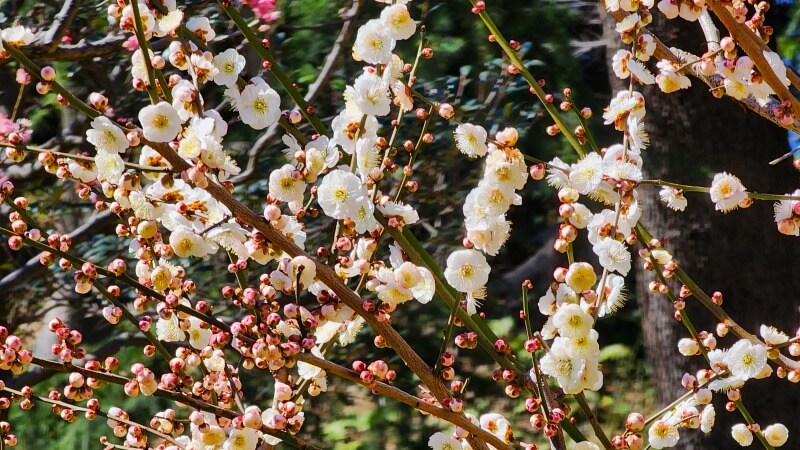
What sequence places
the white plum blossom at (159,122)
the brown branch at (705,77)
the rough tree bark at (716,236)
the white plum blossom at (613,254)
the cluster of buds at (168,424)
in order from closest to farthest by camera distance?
1. the white plum blossom at (159,122)
2. the white plum blossom at (613,254)
3. the cluster of buds at (168,424)
4. the brown branch at (705,77)
5. the rough tree bark at (716,236)

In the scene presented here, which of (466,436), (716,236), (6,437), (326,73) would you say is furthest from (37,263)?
(716,236)

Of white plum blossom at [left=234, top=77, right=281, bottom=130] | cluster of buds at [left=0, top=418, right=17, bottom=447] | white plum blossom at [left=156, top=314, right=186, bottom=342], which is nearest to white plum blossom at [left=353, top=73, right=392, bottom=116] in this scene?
white plum blossom at [left=234, top=77, right=281, bottom=130]

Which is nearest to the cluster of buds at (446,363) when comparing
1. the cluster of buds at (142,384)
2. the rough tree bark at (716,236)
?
the cluster of buds at (142,384)

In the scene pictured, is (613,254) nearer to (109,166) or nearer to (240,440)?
(240,440)

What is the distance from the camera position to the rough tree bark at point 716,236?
3.24m

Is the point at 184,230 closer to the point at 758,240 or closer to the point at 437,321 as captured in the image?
the point at 437,321

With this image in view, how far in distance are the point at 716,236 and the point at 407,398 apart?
2.39 m

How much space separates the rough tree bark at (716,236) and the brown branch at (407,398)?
217 centimetres

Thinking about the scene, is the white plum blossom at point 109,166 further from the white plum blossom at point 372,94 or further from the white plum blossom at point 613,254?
the white plum blossom at point 613,254

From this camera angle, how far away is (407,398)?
1138mm

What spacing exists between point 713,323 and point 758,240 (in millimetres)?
352

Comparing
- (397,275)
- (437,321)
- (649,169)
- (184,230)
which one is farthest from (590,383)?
(437,321)

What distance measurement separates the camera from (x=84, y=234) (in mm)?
2705

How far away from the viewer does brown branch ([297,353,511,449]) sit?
1.08 metres
